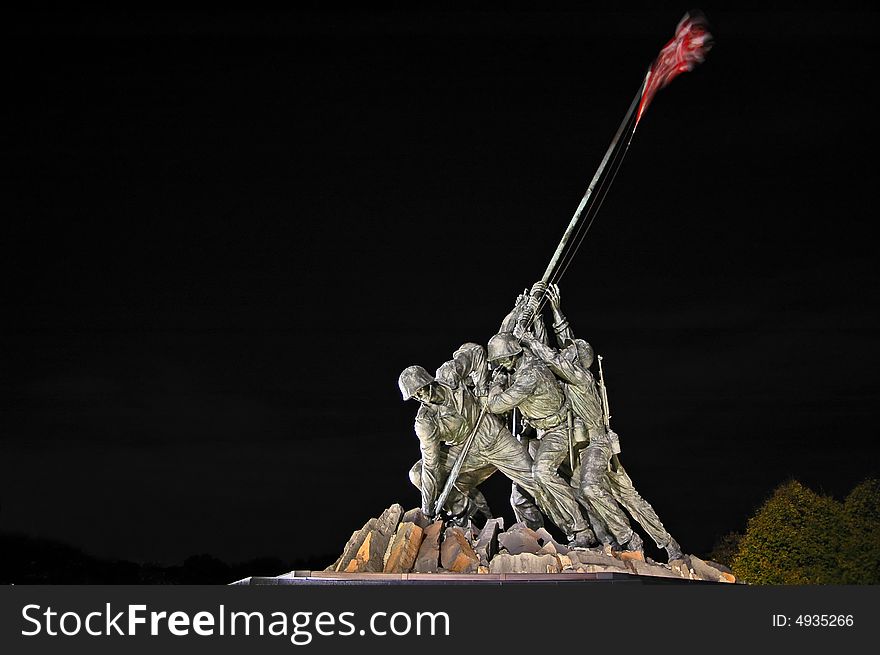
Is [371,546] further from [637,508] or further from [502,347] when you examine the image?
[637,508]

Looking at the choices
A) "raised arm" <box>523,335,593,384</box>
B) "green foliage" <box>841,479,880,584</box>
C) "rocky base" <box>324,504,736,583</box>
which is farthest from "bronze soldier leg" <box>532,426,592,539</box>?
"green foliage" <box>841,479,880,584</box>

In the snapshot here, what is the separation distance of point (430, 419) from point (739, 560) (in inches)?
642

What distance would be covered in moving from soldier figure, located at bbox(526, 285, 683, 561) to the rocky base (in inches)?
27.3

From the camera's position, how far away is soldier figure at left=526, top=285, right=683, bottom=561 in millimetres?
15023

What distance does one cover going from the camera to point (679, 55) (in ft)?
52.9

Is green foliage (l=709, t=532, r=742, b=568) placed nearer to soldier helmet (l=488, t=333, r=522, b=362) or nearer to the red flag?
the red flag

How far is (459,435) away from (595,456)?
1822 millimetres

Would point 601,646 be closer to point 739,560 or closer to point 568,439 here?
point 568,439

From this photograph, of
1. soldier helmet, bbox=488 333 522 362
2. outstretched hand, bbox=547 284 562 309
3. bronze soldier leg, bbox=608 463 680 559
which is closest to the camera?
soldier helmet, bbox=488 333 522 362

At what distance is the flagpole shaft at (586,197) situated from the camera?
16062 millimetres

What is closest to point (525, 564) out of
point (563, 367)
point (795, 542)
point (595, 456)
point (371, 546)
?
point (371, 546)

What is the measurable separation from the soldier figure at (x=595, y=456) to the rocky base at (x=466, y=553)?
692 millimetres

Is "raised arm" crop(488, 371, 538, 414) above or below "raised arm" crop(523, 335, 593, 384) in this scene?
below

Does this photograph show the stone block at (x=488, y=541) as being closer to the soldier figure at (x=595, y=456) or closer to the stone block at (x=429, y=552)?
the stone block at (x=429, y=552)
